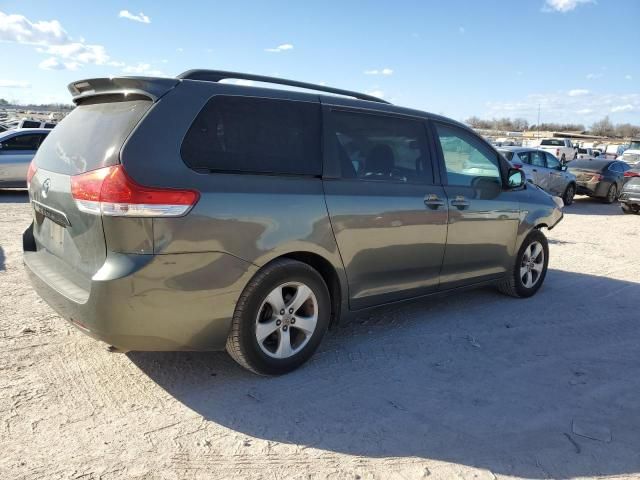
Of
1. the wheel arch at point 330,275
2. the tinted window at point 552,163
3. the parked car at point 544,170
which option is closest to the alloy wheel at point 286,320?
the wheel arch at point 330,275

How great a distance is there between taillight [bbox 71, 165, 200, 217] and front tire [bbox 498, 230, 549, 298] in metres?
3.78

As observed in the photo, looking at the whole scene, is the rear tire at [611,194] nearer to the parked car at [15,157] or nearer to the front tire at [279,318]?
the parked car at [15,157]

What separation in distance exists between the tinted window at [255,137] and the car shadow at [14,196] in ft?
34.7

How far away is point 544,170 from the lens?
15852 millimetres

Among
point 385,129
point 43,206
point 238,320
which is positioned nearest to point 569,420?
point 238,320

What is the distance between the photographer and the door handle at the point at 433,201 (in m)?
4.46

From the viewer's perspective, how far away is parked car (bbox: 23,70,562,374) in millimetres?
2998

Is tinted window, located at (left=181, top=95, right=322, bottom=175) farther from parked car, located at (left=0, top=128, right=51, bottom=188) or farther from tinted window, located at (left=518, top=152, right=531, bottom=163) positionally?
tinted window, located at (left=518, top=152, right=531, bottom=163)

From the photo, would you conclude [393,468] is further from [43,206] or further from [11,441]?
[43,206]

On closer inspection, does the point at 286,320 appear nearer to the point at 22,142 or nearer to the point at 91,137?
the point at 91,137

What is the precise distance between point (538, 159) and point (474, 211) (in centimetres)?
1241

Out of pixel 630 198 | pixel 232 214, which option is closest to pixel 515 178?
pixel 232 214

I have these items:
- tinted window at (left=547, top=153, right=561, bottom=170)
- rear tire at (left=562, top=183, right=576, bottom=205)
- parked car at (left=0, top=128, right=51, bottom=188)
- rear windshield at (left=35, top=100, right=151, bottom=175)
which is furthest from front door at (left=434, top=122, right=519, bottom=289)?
rear tire at (left=562, top=183, right=576, bottom=205)

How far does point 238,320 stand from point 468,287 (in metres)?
2.59
